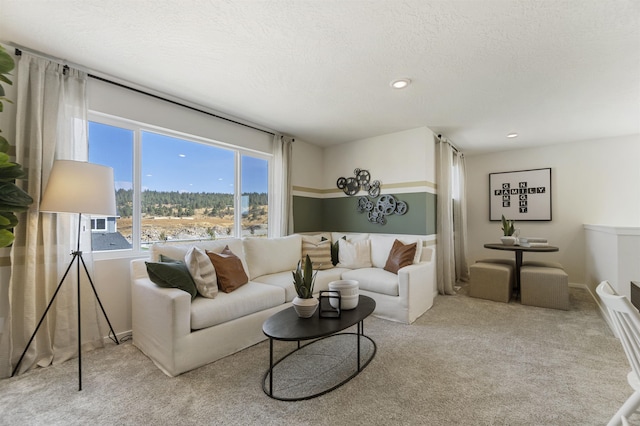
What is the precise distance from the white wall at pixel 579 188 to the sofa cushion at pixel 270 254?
13.5 feet

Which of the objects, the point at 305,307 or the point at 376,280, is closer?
the point at 305,307

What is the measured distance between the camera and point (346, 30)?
1.95 meters

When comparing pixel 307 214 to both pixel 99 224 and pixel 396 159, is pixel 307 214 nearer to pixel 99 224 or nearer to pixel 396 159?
pixel 396 159

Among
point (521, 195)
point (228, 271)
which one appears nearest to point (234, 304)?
point (228, 271)

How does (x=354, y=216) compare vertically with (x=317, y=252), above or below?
above

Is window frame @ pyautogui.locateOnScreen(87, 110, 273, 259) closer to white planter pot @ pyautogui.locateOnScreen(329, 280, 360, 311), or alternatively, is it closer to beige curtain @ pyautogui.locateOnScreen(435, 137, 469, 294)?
white planter pot @ pyautogui.locateOnScreen(329, 280, 360, 311)

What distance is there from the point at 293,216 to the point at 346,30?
9.79 ft

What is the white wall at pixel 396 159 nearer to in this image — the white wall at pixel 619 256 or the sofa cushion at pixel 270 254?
the sofa cushion at pixel 270 254

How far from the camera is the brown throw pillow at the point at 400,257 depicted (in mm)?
3463

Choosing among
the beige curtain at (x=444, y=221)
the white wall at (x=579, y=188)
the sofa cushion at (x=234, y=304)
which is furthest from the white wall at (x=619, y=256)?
the sofa cushion at (x=234, y=304)

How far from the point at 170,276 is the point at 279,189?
7.37ft

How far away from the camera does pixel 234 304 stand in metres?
2.40

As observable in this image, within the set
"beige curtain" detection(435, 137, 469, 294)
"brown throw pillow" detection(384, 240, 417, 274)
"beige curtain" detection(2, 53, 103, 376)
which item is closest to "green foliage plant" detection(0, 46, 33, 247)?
"beige curtain" detection(2, 53, 103, 376)

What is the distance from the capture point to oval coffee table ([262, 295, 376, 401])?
1.81 metres
